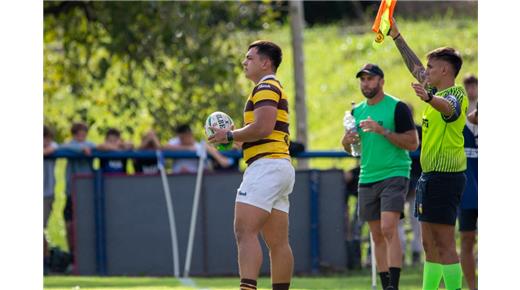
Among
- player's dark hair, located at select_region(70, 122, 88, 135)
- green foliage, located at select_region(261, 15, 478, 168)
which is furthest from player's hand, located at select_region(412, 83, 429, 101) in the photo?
green foliage, located at select_region(261, 15, 478, 168)

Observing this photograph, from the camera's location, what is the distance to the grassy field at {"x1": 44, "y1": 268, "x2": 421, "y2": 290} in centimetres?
1209

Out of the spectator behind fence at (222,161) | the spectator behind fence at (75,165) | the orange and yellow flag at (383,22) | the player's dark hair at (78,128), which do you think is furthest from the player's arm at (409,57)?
the player's dark hair at (78,128)

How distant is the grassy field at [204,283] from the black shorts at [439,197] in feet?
9.17

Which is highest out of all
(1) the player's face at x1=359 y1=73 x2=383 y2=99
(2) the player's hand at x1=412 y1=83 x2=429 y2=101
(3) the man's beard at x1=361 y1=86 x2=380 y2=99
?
(1) the player's face at x1=359 y1=73 x2=383 y2=99

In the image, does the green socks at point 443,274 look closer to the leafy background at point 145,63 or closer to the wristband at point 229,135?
the wristband at point 229,135

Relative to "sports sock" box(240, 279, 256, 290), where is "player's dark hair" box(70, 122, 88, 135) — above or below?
above

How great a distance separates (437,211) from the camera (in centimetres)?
899

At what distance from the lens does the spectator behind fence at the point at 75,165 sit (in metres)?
15.8

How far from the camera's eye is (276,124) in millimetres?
8750

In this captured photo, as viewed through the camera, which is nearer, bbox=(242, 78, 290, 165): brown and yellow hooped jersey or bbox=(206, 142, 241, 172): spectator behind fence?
bbox=(242, 78, 290, 165): brown and yellow hooped jersey

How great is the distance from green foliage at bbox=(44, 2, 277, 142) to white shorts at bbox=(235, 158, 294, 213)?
390 inches

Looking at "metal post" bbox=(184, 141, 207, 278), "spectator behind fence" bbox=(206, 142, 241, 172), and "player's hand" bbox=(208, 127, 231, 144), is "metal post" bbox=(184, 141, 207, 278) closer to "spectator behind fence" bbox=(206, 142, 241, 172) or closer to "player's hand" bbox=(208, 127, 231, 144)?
"spectator behind fence" bbox=(206, 142, 241, 172)

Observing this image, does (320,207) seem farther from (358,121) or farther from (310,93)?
(310,93)
